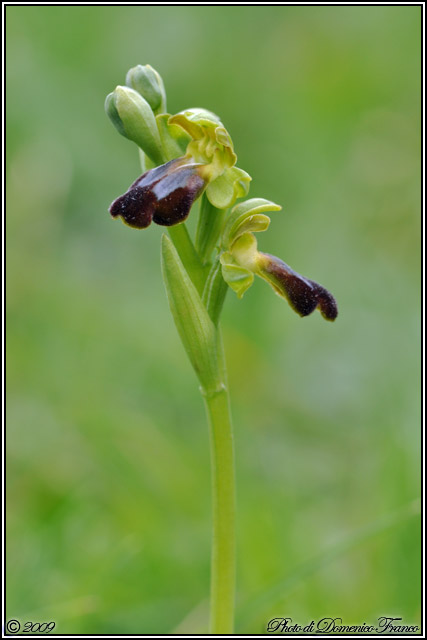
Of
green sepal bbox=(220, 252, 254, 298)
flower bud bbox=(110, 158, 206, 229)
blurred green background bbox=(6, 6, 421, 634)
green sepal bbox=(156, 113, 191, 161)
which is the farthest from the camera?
blurred green background bbox=(6, 6, 421, 634)

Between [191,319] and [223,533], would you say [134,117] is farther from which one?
[223,533]

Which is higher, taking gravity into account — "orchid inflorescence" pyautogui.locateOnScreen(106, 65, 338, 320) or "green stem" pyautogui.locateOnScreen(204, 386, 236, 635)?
"orchid inflorescence" pyautogui.locateOnScreen(106, 65, 338, 320)

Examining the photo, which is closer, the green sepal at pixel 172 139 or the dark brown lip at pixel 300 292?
the dark brown lip at pixel 300 292

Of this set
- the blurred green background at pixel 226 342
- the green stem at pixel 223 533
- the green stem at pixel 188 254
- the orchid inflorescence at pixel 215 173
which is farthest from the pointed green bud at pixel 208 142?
the blurred green background at pixel 226 342

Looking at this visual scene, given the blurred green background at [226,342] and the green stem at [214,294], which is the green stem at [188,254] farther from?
the blurred green background at [226,342]

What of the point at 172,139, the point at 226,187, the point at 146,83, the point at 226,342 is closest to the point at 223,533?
the point at 226,187

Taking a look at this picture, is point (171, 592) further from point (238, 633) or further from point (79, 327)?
point (79, 327)

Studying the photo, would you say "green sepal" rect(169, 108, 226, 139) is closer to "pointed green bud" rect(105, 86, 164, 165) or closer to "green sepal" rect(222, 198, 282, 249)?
"pointed green bud" rect(105, 86, 164, 165)

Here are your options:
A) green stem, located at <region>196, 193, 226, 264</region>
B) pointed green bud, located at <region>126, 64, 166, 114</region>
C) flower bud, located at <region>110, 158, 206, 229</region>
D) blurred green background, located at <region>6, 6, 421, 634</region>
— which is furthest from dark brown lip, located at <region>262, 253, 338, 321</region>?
blurred green background, located at <region>6, 6, 421, 634</region>
